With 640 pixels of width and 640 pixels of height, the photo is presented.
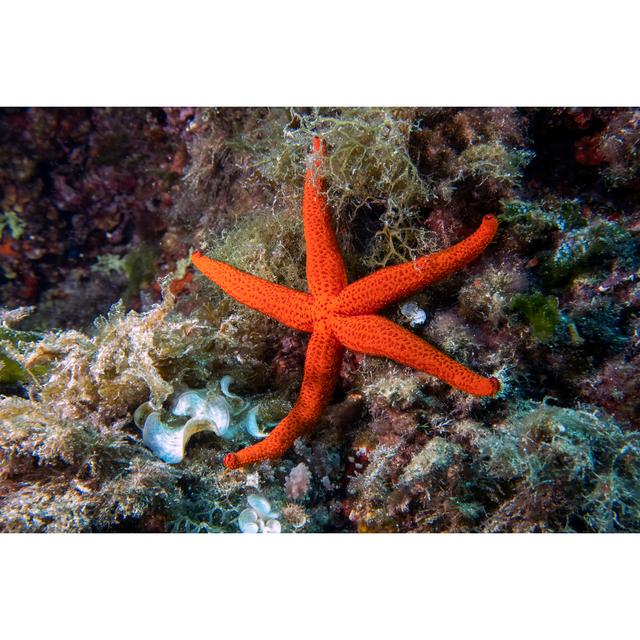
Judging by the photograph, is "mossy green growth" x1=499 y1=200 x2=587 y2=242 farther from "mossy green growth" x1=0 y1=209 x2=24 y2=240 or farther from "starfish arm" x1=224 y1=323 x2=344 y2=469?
"mossy green growth" x1=0 y1=209 x2=24 y2=240

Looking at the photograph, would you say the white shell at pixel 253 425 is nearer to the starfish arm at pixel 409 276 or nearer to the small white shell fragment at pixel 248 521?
the small white shell fragment at pixel 248 521

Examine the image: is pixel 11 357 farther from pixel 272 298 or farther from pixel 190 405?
pixel 272 298

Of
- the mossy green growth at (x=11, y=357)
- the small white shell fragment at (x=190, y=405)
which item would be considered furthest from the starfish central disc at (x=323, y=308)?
the mossy green growth at (x=11, y=357)

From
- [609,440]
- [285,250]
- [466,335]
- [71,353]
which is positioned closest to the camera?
[609,440]
